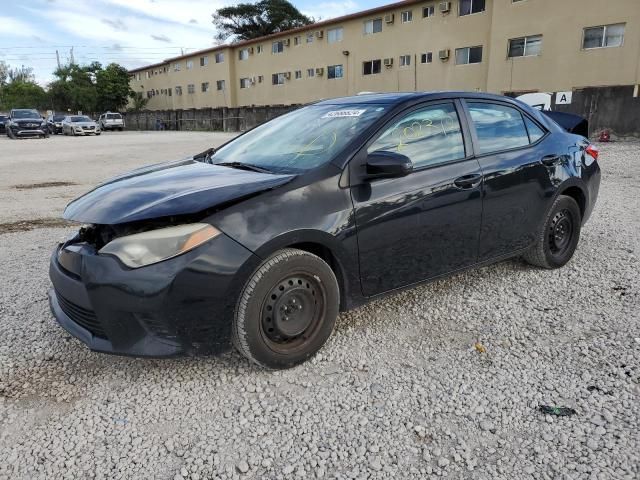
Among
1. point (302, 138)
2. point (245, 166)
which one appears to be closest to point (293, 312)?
point (245, 166)

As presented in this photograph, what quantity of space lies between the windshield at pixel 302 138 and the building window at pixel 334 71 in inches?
1388

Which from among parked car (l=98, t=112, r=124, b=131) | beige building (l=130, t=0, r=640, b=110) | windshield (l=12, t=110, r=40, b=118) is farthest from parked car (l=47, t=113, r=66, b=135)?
beige building (l=130, t=0, r=640, b=110)

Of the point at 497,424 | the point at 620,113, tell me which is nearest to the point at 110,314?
the point at 497,424

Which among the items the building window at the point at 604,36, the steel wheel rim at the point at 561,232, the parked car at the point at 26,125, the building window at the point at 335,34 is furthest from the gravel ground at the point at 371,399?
the building window at the point at 335,34

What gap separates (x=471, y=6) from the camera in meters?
28.0

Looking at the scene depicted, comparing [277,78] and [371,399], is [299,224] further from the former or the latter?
[277,78]

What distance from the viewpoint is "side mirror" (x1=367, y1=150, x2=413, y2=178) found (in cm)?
278

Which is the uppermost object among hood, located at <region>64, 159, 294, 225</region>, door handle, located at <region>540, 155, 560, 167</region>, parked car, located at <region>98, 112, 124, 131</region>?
parked car, located at <region>98, 112, 124, 131</region>

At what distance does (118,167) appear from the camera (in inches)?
516

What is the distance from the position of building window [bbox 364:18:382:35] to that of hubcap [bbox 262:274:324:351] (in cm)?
3442

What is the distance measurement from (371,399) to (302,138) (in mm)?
1796

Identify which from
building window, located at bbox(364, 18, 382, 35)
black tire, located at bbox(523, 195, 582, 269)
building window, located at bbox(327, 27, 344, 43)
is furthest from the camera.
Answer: building window, located at bbox(327, 27, 344, 43)

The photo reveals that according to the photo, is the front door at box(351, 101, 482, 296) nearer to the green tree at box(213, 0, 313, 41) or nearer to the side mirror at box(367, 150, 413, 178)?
the side mirror at box(367, 150, 413, 178)

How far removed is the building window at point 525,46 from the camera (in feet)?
82.6
